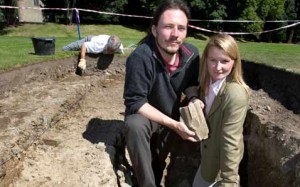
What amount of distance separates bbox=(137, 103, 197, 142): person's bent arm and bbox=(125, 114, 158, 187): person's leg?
94 millimetres

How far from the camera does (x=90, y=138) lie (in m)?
4.84

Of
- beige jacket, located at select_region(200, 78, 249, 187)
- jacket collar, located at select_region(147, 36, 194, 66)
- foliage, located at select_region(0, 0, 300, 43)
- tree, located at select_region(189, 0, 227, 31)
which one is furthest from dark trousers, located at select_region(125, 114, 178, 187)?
tree, located at select_region(189, 0, 227, 31)

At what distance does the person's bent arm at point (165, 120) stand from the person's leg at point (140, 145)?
0.09 metres

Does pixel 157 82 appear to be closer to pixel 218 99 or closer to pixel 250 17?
pixel 218 99

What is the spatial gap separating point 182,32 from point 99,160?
5.22 feet

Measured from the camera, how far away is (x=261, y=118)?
14.9ft

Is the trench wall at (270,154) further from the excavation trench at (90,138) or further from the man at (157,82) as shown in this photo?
the man at (157,82)

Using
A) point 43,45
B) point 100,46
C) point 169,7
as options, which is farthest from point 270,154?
point 43,45

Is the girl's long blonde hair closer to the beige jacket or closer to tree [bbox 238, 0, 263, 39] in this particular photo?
the beige jacket

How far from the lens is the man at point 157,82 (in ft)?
11.7

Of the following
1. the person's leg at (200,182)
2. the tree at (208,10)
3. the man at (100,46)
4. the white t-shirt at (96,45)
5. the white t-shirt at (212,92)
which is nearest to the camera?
the white t-shirt at (212,92)

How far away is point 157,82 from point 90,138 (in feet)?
4.83

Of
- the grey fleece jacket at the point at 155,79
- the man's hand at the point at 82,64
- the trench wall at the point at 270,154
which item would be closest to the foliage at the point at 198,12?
the man's hand at the point at 82,64

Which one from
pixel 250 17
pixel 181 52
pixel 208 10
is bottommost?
pixel 250 17
